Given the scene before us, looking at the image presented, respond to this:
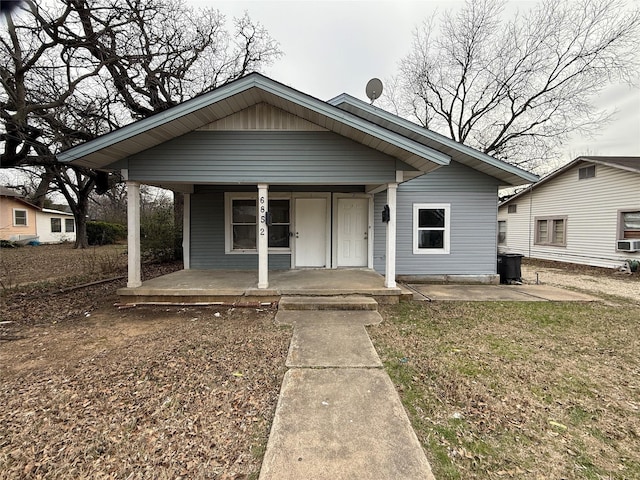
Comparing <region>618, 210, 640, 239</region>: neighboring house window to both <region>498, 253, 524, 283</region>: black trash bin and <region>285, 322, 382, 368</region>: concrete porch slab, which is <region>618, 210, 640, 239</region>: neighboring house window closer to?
<region>498, 253, 524, 283</region>: black trash bin

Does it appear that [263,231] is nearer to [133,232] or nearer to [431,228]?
[133,232]

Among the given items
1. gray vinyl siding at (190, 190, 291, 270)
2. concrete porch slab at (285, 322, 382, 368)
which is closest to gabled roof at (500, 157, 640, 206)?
concrete porch slab at (285, 322, 382, 368)

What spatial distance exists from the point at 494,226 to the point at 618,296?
3.14m

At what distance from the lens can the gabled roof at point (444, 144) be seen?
6.98 meters

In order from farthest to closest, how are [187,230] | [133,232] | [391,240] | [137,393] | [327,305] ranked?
[187,230] → [391,240] → [133,232] → [327,305] → [137,393]

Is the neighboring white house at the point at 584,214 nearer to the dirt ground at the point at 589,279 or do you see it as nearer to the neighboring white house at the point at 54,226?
the dirt ground at the point at 589,279

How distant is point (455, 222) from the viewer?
7918mm

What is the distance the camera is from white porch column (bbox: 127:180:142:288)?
566 cm

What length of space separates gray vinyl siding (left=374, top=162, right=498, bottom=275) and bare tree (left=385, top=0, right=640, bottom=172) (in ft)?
35.8

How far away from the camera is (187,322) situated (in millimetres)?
4785

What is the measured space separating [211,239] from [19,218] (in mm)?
24344

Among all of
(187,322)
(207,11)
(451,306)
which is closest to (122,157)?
(187,322)

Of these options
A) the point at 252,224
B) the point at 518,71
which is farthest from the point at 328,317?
the point at 518,71

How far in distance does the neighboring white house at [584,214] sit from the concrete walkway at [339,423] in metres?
13.0
